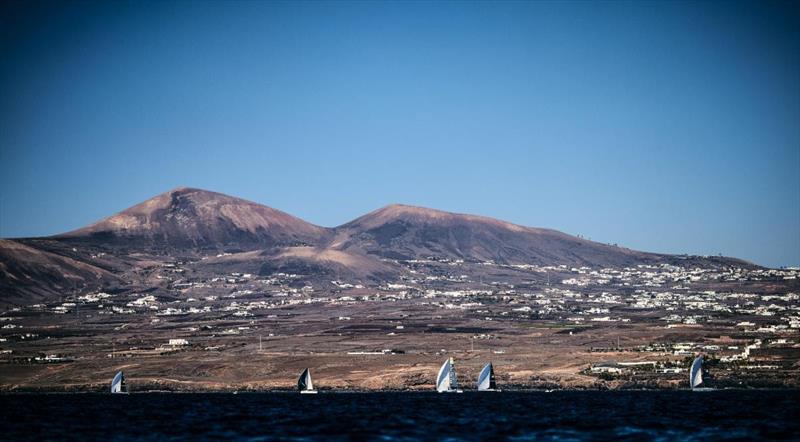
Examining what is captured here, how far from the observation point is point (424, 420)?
86.2m

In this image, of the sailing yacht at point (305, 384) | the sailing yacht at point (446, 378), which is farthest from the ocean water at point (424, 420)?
the sailing yacht at point (305, 384)

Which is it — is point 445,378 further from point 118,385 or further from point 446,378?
point 118,385

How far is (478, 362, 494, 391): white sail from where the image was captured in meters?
149

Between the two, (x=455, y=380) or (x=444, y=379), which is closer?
(x=444, y=379)

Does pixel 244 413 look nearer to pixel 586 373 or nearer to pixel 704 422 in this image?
pixel 704 422

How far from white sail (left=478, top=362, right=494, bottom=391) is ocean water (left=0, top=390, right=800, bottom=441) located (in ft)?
74.9

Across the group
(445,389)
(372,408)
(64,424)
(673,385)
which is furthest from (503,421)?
(673,385)

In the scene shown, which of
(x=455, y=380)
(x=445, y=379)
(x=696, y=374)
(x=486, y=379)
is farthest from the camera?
(x=455, y=380)

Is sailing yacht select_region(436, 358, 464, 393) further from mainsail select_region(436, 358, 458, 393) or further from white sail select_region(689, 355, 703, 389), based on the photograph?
white sail select_region(689, 355, 703, 389)

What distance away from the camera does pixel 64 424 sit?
87312 mm

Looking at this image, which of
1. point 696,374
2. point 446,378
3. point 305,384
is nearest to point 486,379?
point 446,378

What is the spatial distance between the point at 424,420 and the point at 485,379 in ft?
211

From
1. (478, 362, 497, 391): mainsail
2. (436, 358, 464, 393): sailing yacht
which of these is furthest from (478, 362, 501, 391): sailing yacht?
(436, 358, 464, 393): sailing yacht

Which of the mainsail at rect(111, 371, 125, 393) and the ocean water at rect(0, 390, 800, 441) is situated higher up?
the ocean water at rect(0, 390, 800, 441)
